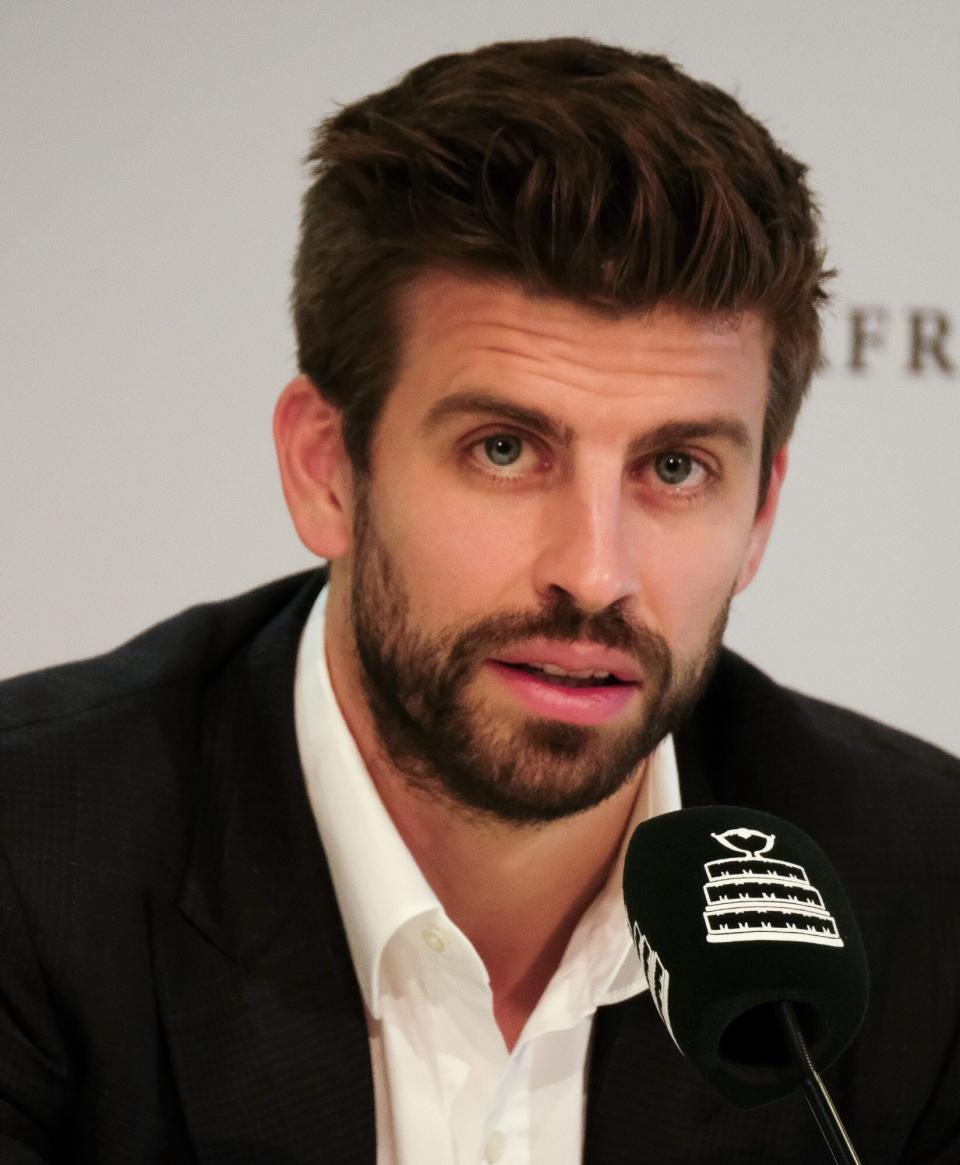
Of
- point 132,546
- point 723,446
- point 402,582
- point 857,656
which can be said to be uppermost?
point 723,446

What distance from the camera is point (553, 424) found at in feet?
4.74

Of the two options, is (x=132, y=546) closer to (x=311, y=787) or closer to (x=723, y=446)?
(x=311, y=787)

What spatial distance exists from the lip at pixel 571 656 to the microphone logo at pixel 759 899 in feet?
0.93

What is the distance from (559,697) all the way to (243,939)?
1.28 feet

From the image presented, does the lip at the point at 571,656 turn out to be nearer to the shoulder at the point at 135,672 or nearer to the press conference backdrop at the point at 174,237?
the shoulder at the point at 135,672

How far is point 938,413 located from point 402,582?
4.59 feet

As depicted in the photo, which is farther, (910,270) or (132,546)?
(910,270)

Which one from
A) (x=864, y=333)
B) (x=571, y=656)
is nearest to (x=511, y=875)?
(x=571, y=656)

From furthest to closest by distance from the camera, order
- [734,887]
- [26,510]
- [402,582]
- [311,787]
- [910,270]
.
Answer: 1. [910,270]
2. [26,510]
3. [311,787]
4. [402,582]
5. [734,887]

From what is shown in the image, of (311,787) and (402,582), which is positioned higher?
(402,582)

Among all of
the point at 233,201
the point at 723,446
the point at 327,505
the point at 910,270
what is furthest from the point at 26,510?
the point at 910,270

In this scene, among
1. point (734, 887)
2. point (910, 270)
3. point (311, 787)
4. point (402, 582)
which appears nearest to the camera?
point (734, 887)

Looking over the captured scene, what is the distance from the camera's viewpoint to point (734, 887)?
1.13m

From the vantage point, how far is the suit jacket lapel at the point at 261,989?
148 cm
